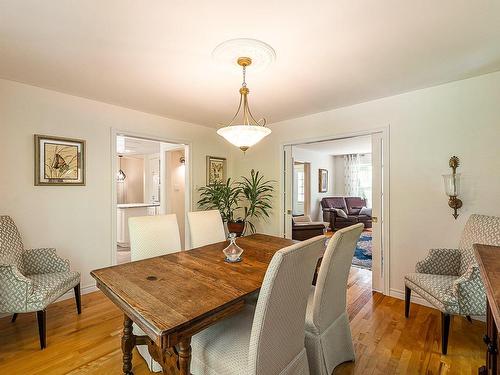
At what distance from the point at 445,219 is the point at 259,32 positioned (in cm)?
251

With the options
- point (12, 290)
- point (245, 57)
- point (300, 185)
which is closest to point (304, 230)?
point (300, 185)

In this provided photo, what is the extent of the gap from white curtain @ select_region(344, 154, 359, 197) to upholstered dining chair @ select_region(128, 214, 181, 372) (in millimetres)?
7145

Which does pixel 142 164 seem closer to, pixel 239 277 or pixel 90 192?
pixel 90 192

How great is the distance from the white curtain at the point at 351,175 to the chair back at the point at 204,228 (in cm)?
660

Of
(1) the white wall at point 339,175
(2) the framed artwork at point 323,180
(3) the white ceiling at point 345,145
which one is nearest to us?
(3) the white ceiling at point 345,145

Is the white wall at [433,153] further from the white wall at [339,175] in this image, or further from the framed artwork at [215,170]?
the white wall at [339,175]

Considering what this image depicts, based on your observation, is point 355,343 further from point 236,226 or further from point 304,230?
point 304,230

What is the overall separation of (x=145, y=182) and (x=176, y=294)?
6.04 meters

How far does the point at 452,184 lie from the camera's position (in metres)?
2.38

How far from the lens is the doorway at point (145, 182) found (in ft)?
12.3

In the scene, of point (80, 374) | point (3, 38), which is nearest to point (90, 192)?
point (3, 38)

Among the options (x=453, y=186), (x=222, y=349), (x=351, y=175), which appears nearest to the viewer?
(x=222, y=349)

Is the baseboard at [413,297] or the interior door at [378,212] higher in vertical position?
the interior door at [378,212]

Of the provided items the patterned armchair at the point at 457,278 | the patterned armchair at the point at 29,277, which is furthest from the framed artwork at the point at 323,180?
the patterned armchair at the point at 29,277
